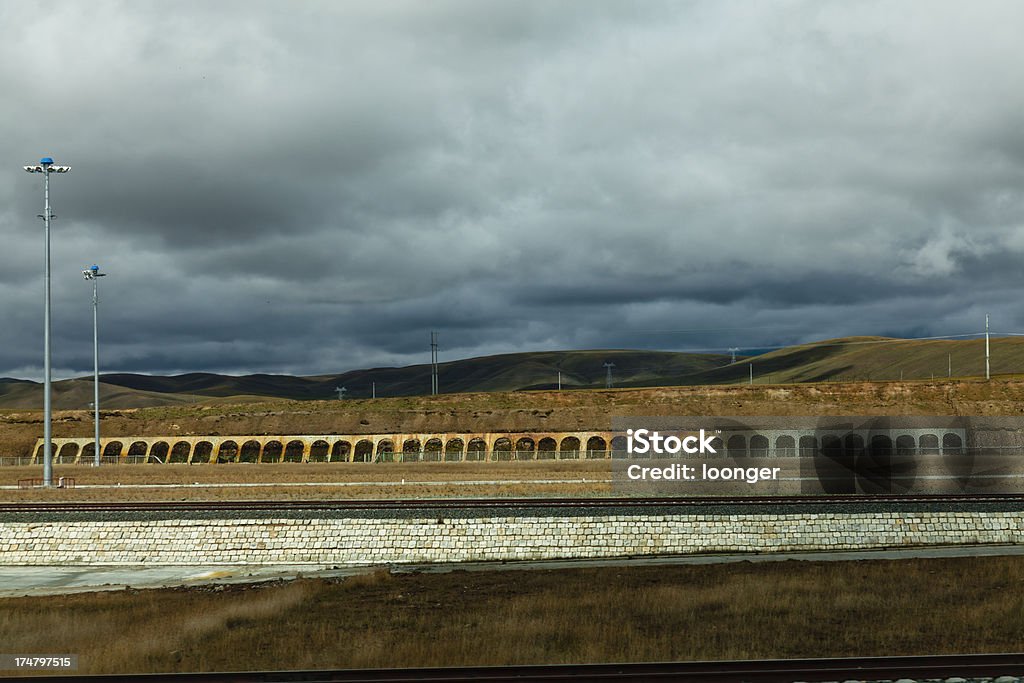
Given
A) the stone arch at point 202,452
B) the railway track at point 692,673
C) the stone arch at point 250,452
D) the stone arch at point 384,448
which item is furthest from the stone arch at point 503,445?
the railway track at point 692,673

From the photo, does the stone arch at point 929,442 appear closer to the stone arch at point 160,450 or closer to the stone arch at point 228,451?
the stone arch at point 228,451

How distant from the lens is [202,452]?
104 m

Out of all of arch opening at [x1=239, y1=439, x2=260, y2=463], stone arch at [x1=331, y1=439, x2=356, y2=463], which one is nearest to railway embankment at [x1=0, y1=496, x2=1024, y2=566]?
stone arch at [x1=331, y1=439, x2=356, y2=463]

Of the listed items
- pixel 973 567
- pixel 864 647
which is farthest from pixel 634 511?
pixel 864 647

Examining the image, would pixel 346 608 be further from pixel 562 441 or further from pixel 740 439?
pixel 562 441

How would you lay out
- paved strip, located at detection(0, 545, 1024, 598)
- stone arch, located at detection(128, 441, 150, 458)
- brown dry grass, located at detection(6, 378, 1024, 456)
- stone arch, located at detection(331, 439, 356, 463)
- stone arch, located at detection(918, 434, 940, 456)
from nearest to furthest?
paved strip, located at detection(0, 545, 1024, 598)
stone arch, located at detection(918, 434, 940, 456)
stone arch, located at detection(331, 439, 356, 463)
stone arch, located at detection(128, 441, 150, 458)
brown dry grass, located at detection(6, 378, 1024, 456)

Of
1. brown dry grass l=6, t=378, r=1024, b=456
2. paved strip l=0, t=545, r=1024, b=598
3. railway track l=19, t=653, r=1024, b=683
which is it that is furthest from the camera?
brown dry grass l=6, t=378, r=1024, b=456

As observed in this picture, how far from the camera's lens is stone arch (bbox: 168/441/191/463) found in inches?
3967

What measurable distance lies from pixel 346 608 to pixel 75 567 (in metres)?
17.0

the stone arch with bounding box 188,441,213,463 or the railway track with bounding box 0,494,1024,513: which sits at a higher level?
the railway track with bounding box 0,494,1024,513

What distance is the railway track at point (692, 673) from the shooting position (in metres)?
18.5

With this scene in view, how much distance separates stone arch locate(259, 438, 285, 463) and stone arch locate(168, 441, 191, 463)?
8.25m

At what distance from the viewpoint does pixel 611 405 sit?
401ft

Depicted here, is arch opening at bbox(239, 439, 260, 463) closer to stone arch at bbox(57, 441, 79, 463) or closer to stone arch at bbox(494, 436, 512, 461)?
stone arch at bbox(57, 441, 79, 463)
